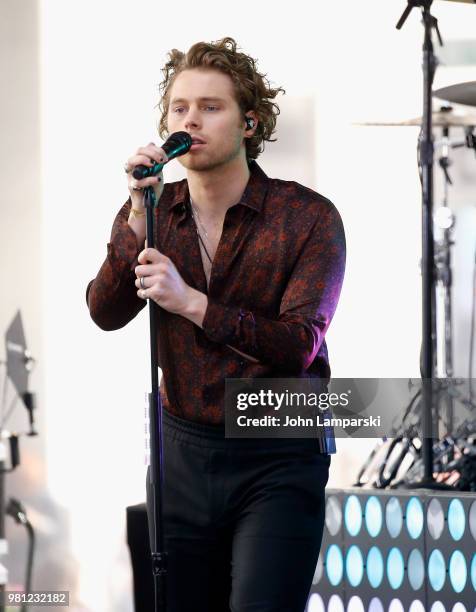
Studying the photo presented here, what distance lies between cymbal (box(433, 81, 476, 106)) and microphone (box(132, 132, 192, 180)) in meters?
1.68

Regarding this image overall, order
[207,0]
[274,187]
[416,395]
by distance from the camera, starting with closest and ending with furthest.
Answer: [274,187] < [416,395] < [207,0]

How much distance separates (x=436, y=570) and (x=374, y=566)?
0.59ft

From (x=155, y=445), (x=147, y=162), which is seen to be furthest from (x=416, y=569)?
(x=147, y=162)

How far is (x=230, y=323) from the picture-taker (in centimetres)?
171

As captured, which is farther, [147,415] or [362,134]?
A: [362,134]

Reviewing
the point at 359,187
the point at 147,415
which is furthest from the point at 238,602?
the point at 359,187

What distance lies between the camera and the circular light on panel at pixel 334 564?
2.87 metres

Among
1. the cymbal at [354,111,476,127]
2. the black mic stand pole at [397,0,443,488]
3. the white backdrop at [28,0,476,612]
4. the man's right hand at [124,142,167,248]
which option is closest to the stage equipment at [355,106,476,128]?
the cymbal at [354,111,476,127]

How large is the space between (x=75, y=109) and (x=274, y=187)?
70.4 inches

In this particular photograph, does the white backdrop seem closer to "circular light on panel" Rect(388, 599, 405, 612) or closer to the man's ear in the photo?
"circular light on panel" Rect(388, 599, 405, 612)

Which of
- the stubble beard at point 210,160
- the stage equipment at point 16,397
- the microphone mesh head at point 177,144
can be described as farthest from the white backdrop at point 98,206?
the microphone mesh head at point 177,144

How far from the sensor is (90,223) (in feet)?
11.6

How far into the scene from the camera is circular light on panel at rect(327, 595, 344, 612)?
112 inches

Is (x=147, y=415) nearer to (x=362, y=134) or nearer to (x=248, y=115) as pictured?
(x=248, y=115)
